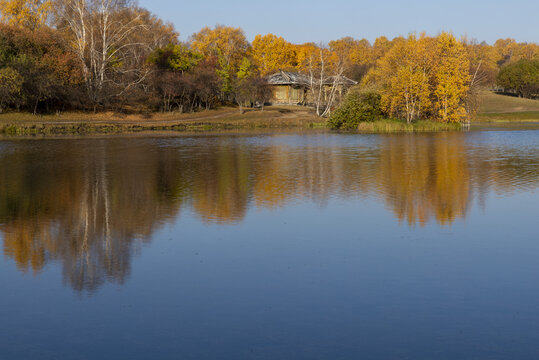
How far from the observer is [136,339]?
7.45 m

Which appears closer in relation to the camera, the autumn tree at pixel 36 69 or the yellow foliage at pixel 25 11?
the autumn tree at pixel 36 69

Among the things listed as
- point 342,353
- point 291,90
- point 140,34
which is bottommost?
point 342,353

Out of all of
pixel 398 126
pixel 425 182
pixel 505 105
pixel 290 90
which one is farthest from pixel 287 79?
pixel 425 182

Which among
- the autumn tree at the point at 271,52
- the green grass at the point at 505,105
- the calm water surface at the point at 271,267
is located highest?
the autumn tree at the point at 271,52

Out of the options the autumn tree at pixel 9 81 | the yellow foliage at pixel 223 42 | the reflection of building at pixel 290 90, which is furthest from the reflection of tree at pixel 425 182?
the yellow foliage at pixel 223 42

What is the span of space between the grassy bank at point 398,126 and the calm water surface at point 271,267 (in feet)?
108

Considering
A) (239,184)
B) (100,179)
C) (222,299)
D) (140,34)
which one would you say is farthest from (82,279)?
(140,34)

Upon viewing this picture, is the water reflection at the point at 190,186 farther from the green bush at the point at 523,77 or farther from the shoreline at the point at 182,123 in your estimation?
the green bush at the point at 523,77

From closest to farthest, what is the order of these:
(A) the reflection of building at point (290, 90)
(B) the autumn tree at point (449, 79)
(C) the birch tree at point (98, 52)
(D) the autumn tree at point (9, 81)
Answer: (D) the autumn tree at point (9, 81) < (B) the autumn tree at point (449, 79) < (C) the birch tree at point (98, 52) < (A) the reflection of building at point (290, 90)

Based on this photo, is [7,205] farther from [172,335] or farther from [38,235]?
[172,335]

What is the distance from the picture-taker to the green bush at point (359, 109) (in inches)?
2258

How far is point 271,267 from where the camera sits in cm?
1054

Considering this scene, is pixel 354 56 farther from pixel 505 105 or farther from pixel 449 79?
pixel 449 79

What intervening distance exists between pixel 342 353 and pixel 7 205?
12.9 m
